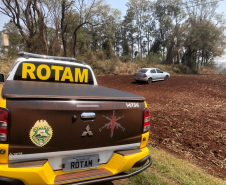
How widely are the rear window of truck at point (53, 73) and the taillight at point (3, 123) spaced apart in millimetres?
1992

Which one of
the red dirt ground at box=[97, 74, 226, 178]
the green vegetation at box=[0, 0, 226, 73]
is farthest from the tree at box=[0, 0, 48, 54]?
the red dirt ground at box=[97, 74, 226, 178]

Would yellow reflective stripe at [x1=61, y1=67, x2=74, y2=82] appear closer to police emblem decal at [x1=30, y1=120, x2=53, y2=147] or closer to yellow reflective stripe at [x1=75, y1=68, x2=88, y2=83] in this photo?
yellow reflective stripe at [x1=75, y1=68, x2=88, y2=83]

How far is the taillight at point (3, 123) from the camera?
175 cm

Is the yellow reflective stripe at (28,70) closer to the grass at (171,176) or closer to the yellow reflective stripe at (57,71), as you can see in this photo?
the yellow reflective stripe at (57,71)

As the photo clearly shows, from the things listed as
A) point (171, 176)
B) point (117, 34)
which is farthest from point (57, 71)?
point (117, 34)

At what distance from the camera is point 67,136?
79.4 inches

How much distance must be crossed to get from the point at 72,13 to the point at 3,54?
46.2 feet

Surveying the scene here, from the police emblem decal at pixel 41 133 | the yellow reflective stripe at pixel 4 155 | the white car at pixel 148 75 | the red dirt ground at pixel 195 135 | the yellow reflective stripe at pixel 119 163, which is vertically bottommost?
the red dirt ground at pixel 195 135

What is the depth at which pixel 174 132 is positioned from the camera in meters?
5.71

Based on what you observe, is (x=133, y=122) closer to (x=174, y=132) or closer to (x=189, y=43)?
(x=174, y=132)

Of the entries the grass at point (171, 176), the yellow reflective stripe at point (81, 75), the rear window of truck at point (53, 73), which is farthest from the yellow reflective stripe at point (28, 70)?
the grass at point (171, 176)

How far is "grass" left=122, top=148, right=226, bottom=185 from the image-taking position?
2.92 metres

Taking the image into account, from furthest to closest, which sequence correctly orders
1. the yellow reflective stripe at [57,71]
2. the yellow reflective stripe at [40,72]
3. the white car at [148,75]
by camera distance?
the white car at [148,75]
the yellow reflective stripe at [57,71]
the yellow reflective stripe at [40,72]

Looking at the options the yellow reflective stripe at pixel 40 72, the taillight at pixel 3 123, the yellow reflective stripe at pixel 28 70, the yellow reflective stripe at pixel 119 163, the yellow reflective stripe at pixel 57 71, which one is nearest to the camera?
the taillight at pixel 3 123
